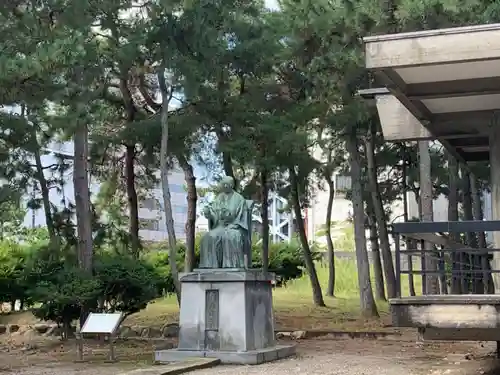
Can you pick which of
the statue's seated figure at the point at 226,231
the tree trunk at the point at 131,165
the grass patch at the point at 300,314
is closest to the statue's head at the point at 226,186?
the statue's seated figure at the point at 226,231

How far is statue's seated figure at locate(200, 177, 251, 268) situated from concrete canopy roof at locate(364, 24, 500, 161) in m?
2.74

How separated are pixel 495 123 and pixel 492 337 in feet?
9.16

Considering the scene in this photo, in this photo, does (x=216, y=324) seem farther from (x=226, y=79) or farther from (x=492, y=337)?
(x=226, y=79)

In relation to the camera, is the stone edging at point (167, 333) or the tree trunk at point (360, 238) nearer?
the stone edging at point (167, 333)

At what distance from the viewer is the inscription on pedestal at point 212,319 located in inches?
418

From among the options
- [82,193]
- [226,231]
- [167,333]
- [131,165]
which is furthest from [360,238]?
[226,231]

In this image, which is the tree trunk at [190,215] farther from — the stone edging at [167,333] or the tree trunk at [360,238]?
the tree trunk at [360,238]

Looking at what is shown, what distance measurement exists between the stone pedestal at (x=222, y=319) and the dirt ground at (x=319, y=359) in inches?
15.4

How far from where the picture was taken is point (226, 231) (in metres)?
11.1

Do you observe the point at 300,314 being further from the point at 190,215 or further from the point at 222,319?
the point at 222,319

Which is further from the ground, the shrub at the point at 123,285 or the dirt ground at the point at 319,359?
the shrub at the point at 123,285

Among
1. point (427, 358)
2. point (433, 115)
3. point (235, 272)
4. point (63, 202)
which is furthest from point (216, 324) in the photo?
point (63, 202)

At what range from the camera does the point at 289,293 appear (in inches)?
976

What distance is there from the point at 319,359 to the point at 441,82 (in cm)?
495
